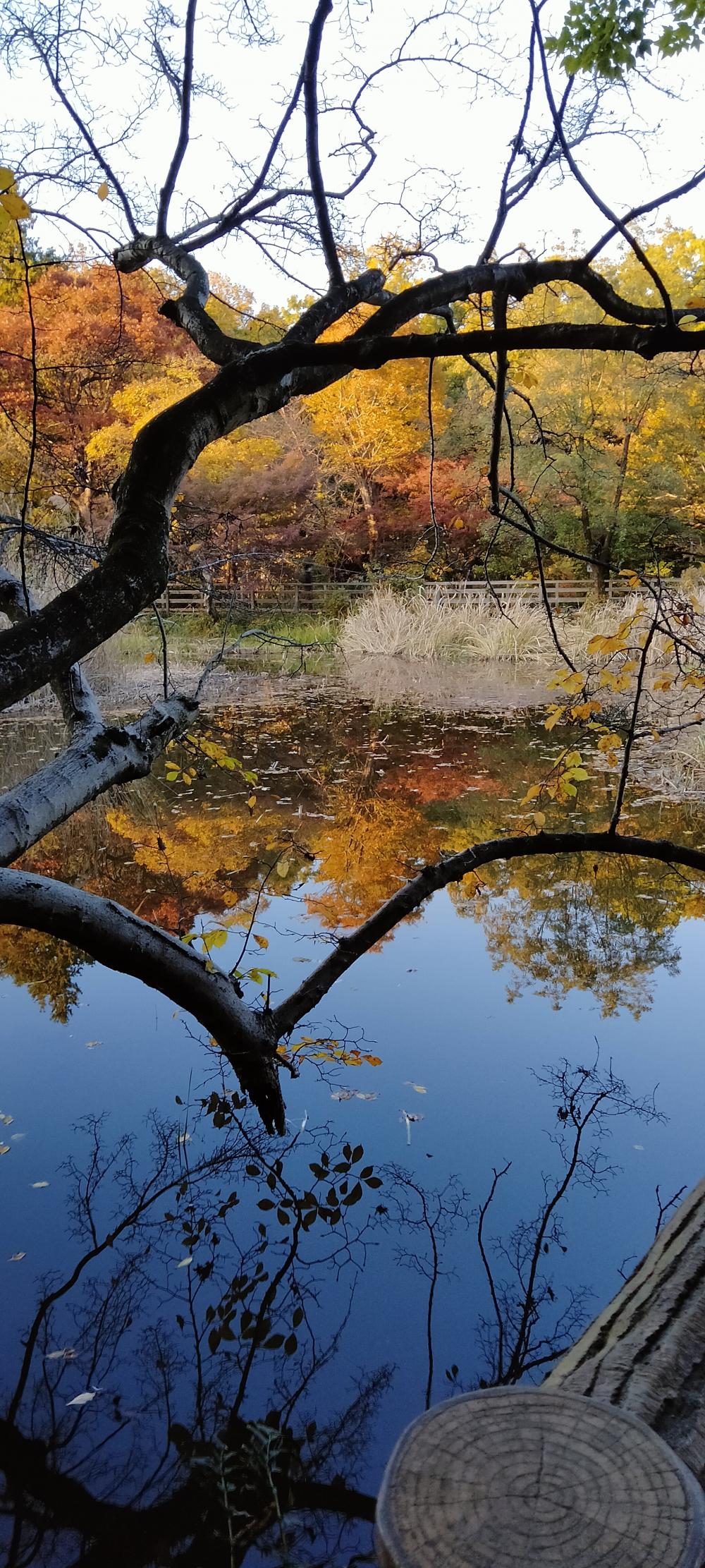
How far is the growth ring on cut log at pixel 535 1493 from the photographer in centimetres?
92

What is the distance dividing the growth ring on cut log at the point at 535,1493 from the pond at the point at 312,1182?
36.2 inches

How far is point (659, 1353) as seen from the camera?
1.48 m

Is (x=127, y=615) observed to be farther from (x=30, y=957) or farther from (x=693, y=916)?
(x=693, y=916)

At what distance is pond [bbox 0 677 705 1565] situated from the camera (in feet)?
6.34

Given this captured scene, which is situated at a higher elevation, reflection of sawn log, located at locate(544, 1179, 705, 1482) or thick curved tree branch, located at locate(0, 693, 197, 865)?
thick curved tree branch, located at locate(0, 693, 197, 865)

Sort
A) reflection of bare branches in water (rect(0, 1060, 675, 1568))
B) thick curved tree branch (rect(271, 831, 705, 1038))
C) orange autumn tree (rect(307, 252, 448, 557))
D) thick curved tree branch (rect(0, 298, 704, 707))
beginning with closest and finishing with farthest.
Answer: thick curved tree branch (rect(0, 298, 704, 707)), reflection of bare branches in water (rect(0, 1060, 675, 1568)), thick curved tree branch (rect(271, 831, 705, 1038)), orange autumn tree (rect(307, 252, 448, 557))

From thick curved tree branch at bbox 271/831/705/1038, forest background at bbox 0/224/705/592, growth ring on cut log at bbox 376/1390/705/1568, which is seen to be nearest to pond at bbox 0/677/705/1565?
thick curved tree branch at bbox 271/831/705/1038

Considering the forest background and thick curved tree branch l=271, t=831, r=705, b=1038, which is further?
the forest background

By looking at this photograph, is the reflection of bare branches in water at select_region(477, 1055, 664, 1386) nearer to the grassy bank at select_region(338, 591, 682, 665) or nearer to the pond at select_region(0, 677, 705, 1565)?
the pond at select_region(0, 677, 705, 1565)

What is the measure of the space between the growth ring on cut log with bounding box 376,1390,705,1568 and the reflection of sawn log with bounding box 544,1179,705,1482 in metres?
0.11

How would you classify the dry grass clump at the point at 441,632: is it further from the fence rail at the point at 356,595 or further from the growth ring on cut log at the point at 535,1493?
the growth ring on cut log at the point at 535,1493

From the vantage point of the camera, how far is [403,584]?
56.9ft

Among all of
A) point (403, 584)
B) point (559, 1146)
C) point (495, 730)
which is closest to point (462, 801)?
point (495, 730)

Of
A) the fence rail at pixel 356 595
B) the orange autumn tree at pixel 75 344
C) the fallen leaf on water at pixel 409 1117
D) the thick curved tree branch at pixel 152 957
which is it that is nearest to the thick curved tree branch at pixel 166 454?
the thick curved tree branch at pixel 152 957
